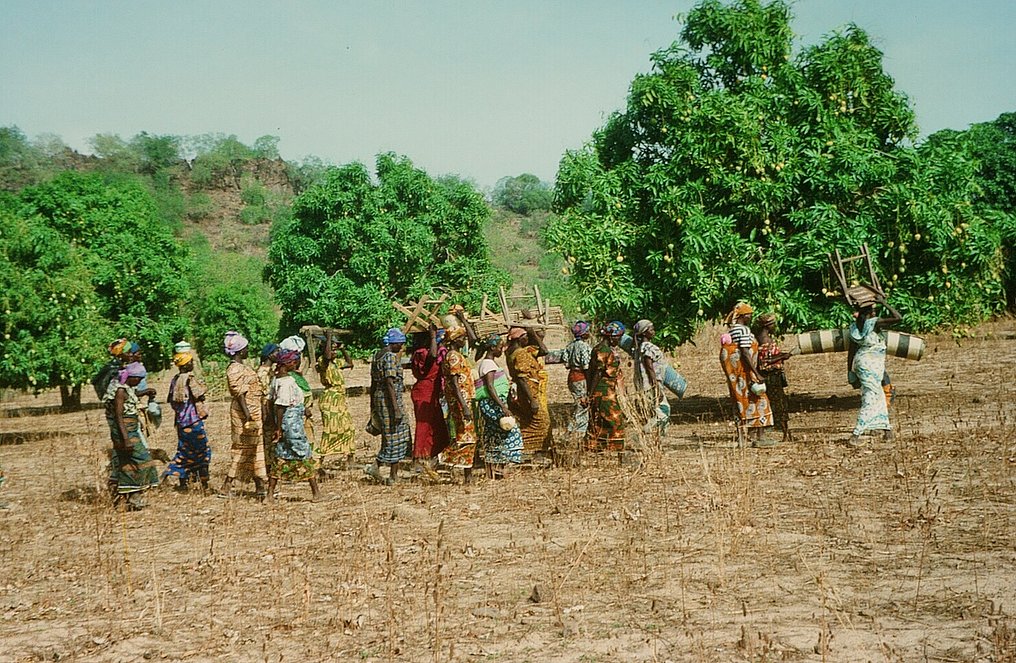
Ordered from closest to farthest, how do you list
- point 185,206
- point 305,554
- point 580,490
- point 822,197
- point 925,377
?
1. point 305,554
2. point 580,490
3. point 822,197
4. point 925,377
5. point 185,206

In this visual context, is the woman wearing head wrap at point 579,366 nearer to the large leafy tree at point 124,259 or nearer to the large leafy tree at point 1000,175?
the large leafy tree at point 124,259

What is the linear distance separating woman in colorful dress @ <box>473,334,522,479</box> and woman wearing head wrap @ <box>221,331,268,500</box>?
2.36 m

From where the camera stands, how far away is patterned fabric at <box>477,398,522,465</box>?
400 inches

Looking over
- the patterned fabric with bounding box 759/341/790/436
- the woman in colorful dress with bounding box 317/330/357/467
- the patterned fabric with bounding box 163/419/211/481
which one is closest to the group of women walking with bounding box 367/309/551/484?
the woman in colorful dress with bounding box 317/330/357/467

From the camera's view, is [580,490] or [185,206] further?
[185,206]

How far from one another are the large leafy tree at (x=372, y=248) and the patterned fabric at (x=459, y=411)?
13.2 meters

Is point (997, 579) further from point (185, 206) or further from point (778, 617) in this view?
point (185, 206)

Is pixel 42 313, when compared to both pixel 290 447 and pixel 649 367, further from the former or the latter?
pixel 649 367

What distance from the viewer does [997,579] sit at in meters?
5.71

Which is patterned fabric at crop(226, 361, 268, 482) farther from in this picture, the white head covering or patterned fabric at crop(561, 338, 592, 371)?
patterned fabric at crop(561, 338, 592, 371)

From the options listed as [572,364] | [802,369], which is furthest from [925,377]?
[572,364]

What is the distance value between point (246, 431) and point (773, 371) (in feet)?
19.9

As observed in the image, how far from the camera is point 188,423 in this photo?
1046cm

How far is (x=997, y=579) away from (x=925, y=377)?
13576 mm
